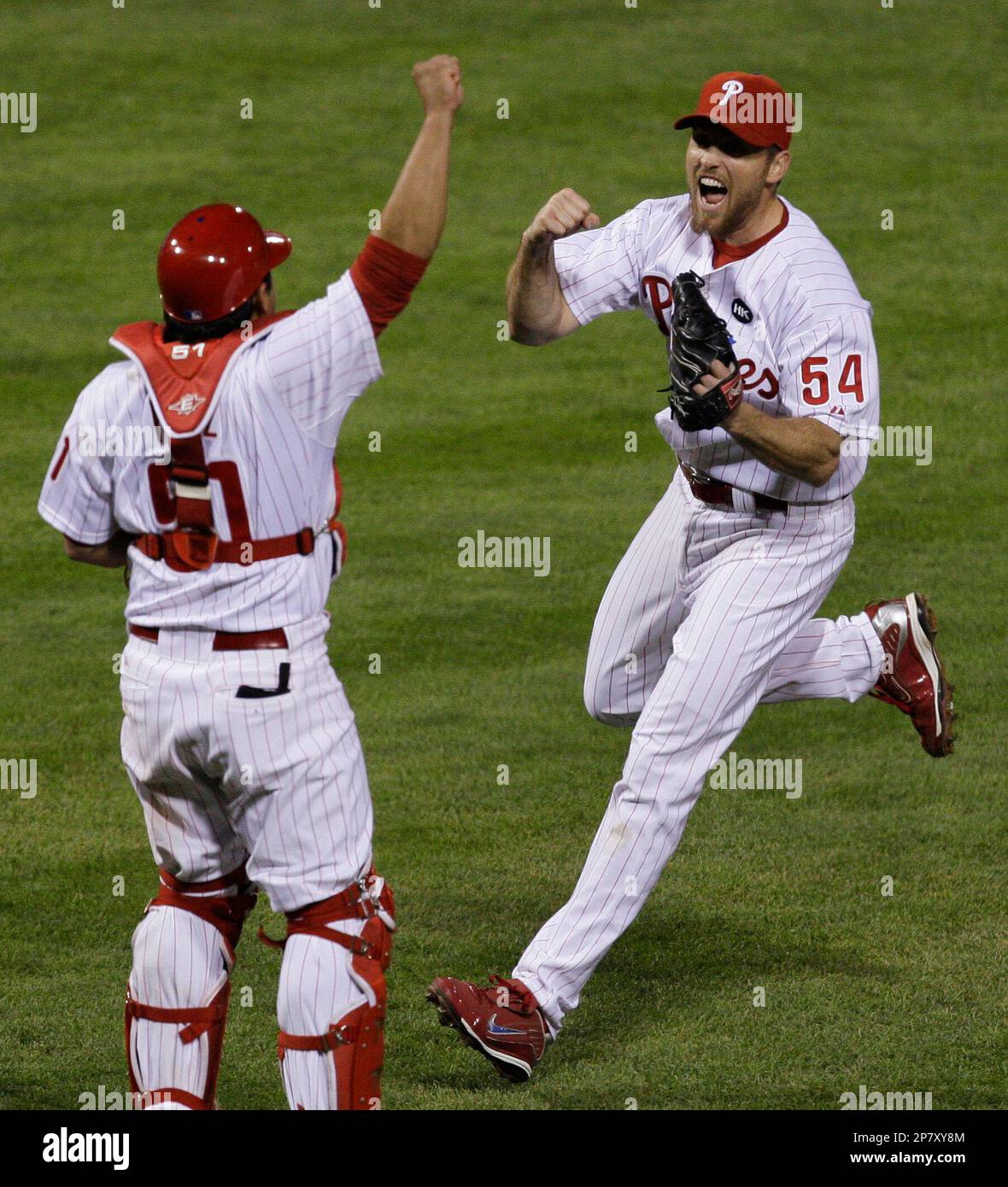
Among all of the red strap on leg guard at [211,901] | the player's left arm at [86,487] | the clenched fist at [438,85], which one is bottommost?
the red strap on leg guard at [211,901]

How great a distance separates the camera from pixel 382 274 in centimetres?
405

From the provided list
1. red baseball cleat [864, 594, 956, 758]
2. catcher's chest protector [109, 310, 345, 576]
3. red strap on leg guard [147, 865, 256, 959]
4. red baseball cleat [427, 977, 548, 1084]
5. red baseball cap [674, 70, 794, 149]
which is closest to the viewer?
catcher's chest protector [109, 310, 345, 576]

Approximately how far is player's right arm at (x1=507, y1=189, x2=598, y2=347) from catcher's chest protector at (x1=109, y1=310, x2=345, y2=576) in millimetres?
1327

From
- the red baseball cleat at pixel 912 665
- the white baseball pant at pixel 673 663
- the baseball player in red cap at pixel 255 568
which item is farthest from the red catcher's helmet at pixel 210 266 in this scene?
the red baseball cleat at pixel 912 665

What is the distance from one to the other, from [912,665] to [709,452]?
1519 millimetres

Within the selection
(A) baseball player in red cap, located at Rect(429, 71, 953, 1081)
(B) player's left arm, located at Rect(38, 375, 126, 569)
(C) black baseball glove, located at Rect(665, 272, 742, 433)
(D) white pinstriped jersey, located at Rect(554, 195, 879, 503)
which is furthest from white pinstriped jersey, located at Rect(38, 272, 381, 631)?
(D) white pinstriped jersey, located at Rect(554, 195, 879, 503)

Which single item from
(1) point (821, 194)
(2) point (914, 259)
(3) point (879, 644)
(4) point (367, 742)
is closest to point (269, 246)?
(3) point (879, 644)

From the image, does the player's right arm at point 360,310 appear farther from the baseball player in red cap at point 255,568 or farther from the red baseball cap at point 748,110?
the red baseball cap at point 748,110

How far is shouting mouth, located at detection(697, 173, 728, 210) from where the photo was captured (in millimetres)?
5414

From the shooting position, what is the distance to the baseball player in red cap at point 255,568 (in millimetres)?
4059

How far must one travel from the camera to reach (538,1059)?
5234 millimetres

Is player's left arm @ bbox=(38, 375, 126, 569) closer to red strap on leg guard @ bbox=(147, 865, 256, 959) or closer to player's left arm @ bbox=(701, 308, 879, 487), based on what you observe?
red strap on leg guard @ bbox=(147, 865, 256, 959)

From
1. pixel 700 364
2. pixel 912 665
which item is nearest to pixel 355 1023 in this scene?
pixel 700 364

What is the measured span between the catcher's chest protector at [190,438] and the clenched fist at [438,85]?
56 centimetres
